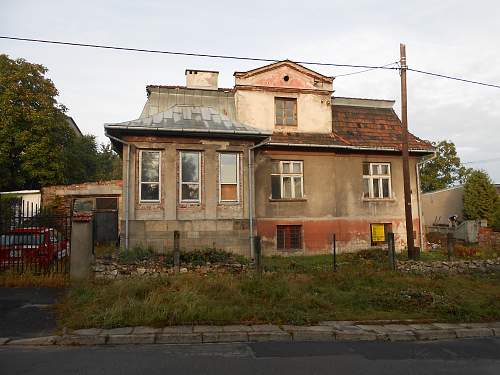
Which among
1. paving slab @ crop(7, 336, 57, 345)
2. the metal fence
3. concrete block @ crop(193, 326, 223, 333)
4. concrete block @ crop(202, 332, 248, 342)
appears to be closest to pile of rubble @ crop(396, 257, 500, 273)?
concrete block @ crop(202, 332, 248, 342)

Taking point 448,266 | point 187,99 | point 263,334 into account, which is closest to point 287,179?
point 187,99

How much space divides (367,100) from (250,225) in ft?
34.3

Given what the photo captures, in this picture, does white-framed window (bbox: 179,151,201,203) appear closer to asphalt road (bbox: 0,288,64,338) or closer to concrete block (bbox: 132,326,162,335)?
Answer: asphalt road (bbox: 0,288,64,338)

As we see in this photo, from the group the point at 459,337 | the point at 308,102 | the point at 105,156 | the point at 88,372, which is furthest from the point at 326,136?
the point at 105,156

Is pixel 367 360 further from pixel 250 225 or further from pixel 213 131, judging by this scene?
pixel 213 131

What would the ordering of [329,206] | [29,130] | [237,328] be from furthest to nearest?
[29,130], [329,206], [237,328]

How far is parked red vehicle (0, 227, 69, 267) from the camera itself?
1082cm

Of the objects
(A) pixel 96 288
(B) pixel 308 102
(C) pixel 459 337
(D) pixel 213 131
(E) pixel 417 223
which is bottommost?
(C) pixel 459 337

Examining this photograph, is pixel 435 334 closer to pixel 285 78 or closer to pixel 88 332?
pixel 88 332

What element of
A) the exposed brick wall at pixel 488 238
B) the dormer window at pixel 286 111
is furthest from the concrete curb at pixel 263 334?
the exposed brick wall at pixel 488 238

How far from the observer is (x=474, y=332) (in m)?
7.36

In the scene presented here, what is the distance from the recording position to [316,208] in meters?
17.9

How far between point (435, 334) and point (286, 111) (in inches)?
523

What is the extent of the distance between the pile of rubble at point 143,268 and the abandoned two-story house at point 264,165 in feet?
8.98
